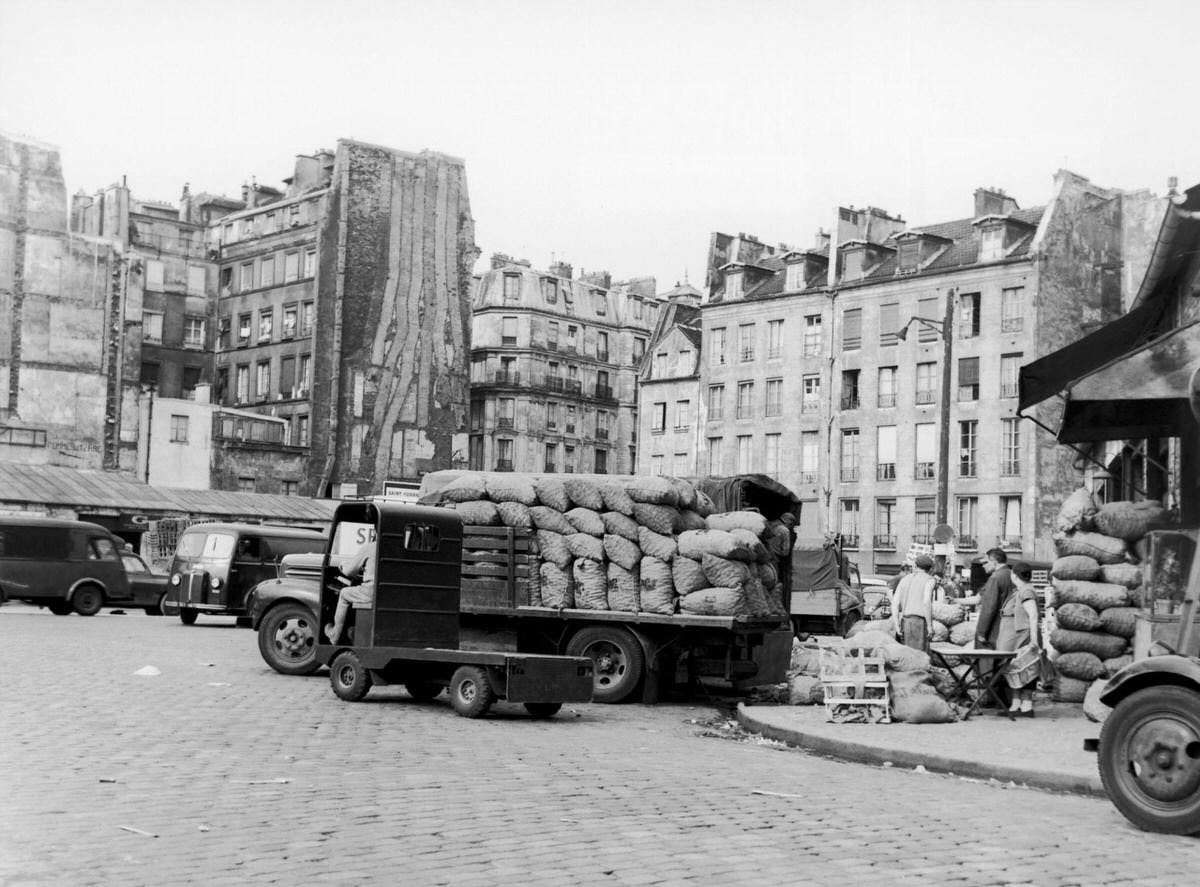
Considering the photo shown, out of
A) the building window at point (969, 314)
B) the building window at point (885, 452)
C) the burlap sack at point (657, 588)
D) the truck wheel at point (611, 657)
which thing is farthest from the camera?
the building window at point (885, 452)

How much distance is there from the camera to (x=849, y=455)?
226ft

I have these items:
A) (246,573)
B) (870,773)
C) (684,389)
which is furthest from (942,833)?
(684,389)

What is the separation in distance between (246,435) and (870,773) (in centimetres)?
Result: 6450

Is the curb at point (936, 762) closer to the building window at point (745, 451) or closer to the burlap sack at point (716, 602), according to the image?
the burlap sack at point (716, 602)

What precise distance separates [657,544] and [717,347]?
58453 mm

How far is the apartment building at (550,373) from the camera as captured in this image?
95875 millimetres

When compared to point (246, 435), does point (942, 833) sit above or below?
below

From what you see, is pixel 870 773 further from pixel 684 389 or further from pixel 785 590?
pixel 684 389

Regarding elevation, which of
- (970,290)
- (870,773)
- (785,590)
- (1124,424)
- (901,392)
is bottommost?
(870,773)

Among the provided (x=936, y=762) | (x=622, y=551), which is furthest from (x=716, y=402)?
(x=936, y=762)

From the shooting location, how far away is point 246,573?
32844 millimetres

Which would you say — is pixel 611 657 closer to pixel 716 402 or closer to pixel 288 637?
pixel 288 637

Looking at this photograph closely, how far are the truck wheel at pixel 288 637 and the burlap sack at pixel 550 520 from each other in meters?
3.29

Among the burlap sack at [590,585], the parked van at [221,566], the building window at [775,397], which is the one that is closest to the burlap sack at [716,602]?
the burlap sack at [590,585]
